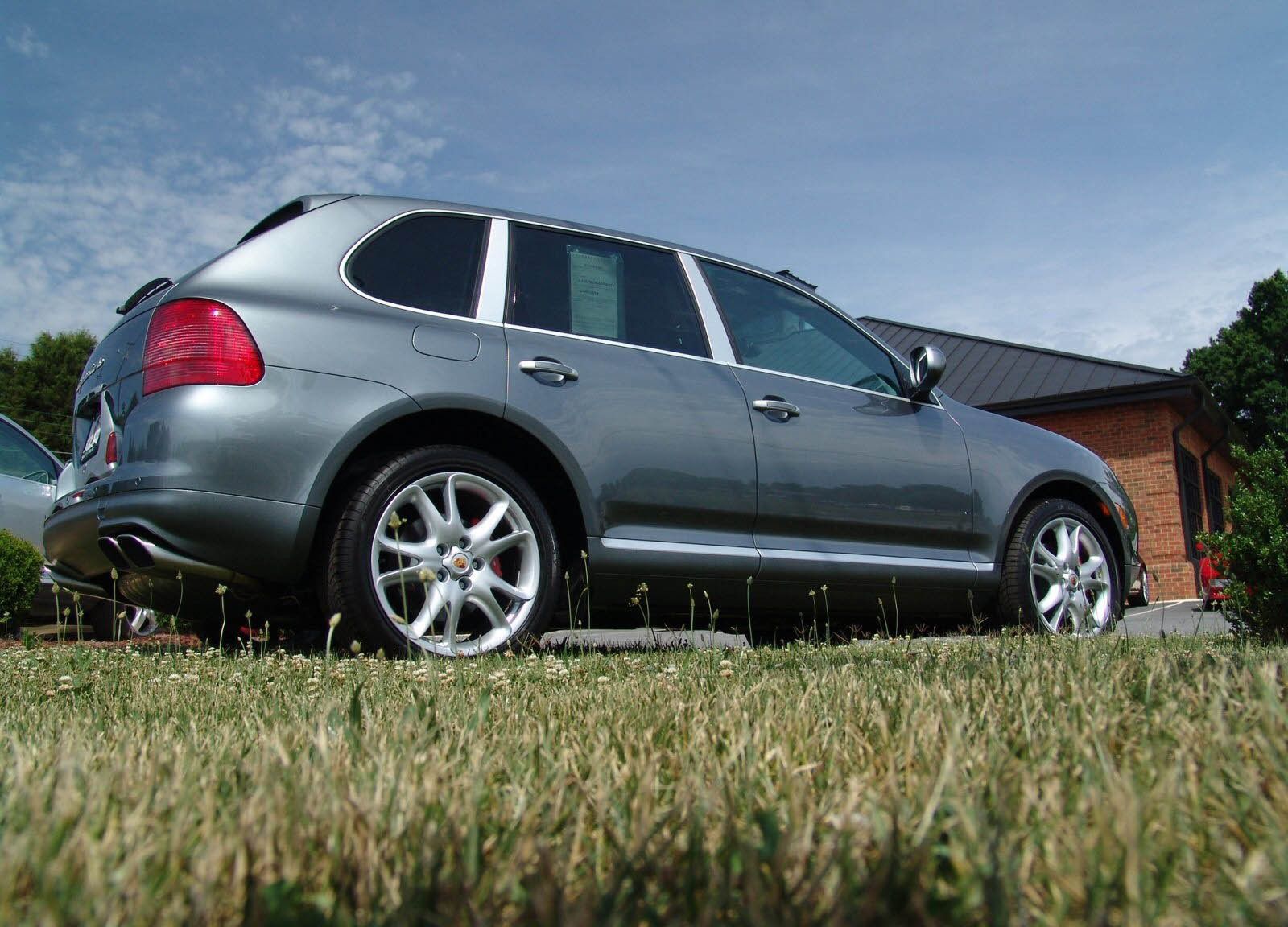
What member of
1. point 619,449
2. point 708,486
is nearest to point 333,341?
point 619,449

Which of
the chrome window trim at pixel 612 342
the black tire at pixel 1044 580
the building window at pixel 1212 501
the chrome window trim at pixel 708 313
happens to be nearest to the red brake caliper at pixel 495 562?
the chrome window trim at pixel 612 342

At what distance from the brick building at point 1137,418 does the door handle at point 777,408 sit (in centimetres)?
1434

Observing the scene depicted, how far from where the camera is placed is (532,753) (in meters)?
1.57

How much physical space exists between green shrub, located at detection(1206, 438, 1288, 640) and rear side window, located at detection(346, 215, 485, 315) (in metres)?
3.86

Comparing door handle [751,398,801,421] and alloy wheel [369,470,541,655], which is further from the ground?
door handle [751,398,801,421]

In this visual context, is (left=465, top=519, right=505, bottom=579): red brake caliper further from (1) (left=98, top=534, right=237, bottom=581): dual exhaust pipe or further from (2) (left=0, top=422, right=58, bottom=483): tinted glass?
(2) (left=0, top=422, right=58, bottom=483): tinted glass

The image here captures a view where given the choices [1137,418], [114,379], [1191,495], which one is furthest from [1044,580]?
[1191,495]

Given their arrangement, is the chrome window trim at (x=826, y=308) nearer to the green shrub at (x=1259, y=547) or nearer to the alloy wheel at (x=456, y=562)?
the green shrub at (x=1259, y=547)

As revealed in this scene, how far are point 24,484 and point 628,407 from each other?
25.6 feet

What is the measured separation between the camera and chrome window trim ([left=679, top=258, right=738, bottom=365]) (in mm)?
4684

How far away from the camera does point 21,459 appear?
9320 millimetres

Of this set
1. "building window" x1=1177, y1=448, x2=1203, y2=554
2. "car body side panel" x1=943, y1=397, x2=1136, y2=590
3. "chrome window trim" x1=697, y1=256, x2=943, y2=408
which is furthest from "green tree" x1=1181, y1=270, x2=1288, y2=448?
"chrome window trim" x1=697, y1=256, x2=943, y2=408

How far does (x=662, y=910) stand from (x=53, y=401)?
58627 millimetres

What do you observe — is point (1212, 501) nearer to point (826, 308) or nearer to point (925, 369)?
point (925, 369)
